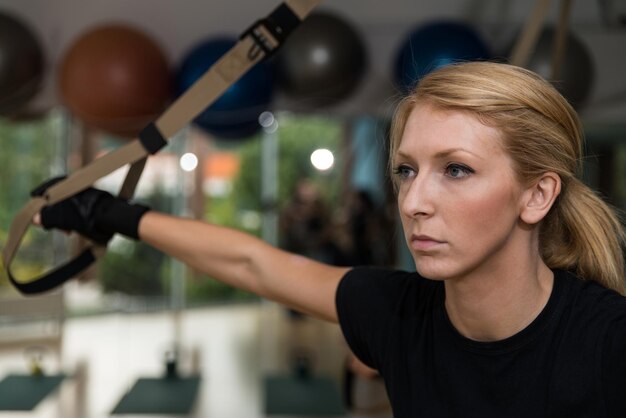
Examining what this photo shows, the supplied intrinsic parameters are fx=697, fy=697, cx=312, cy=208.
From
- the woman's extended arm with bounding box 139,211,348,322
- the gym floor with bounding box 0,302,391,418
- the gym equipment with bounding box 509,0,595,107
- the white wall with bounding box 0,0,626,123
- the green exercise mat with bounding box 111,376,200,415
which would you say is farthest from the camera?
the white wall with bounding box 0,0,626,123

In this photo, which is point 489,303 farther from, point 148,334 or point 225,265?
point 148,334

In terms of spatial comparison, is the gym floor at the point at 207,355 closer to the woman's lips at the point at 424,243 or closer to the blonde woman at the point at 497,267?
the blonde woman at the point at 497,267

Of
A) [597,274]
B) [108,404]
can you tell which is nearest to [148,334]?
[108,404]

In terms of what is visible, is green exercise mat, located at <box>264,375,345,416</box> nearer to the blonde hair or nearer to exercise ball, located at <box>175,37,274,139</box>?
exercise ball, located at <box>175,37,274,139</box>

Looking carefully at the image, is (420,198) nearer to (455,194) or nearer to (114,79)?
(455,194)

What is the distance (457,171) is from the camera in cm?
79

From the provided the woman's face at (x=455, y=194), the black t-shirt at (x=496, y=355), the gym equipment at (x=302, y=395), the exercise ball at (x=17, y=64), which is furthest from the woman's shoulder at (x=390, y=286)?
the exercise ball at (x=17, y=64)

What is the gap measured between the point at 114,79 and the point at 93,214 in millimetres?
2109

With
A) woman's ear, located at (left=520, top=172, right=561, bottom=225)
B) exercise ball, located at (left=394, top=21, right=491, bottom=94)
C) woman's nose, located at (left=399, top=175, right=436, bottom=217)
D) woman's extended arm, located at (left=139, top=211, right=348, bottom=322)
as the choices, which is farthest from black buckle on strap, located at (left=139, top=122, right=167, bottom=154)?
exercise ball, located at (left=394, top=21, right=491, bottom=94)

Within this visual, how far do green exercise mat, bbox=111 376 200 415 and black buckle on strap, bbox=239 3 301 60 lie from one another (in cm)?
190

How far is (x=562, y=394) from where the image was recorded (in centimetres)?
78

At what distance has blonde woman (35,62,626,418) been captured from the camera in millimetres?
782

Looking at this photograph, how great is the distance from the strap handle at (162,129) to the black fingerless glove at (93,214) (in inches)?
0.7

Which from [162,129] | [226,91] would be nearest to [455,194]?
[162,129]
